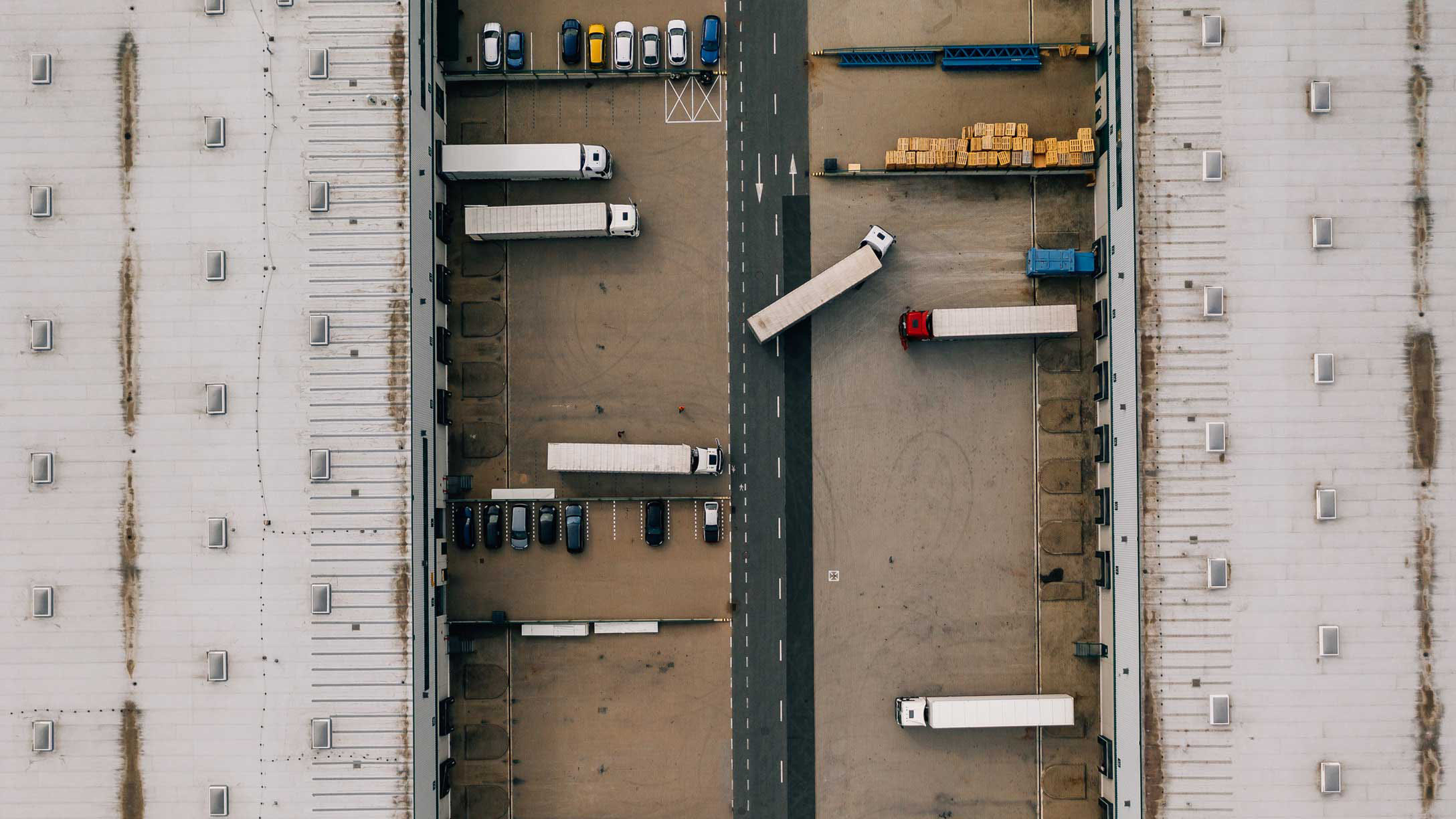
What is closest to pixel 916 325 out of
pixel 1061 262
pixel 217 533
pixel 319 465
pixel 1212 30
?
pixel 1061 262

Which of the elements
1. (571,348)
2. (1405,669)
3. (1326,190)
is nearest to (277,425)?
(571,348)

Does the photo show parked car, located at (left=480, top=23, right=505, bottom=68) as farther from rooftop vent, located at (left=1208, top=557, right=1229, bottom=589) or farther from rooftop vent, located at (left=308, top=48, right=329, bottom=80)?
rooftop vent, located at (left=1208, top=557, right=1229, bottom=589)

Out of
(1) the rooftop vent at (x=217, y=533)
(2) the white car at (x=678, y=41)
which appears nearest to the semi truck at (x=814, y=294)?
(2) the white car at (x=678, y=41)

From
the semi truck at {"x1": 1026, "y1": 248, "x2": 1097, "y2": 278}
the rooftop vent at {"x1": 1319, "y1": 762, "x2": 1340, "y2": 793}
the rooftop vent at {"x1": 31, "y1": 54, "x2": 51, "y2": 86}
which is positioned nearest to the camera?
the rooftop vent at {"x1": 1319, "y1": 762, "x2": 1340, "y2": 793}

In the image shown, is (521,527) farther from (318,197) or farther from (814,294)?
(814,294)

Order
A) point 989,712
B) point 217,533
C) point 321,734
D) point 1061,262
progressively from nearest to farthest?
point 321,734, point 217,533, point 989,712, point 1061,262

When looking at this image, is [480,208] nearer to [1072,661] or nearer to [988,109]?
[988,109]

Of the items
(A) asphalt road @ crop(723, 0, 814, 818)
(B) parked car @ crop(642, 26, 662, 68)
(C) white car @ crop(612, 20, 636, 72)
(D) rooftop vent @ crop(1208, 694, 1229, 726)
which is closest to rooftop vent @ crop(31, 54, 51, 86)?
(C) white car @ crop(612, 20, 636, 72)
